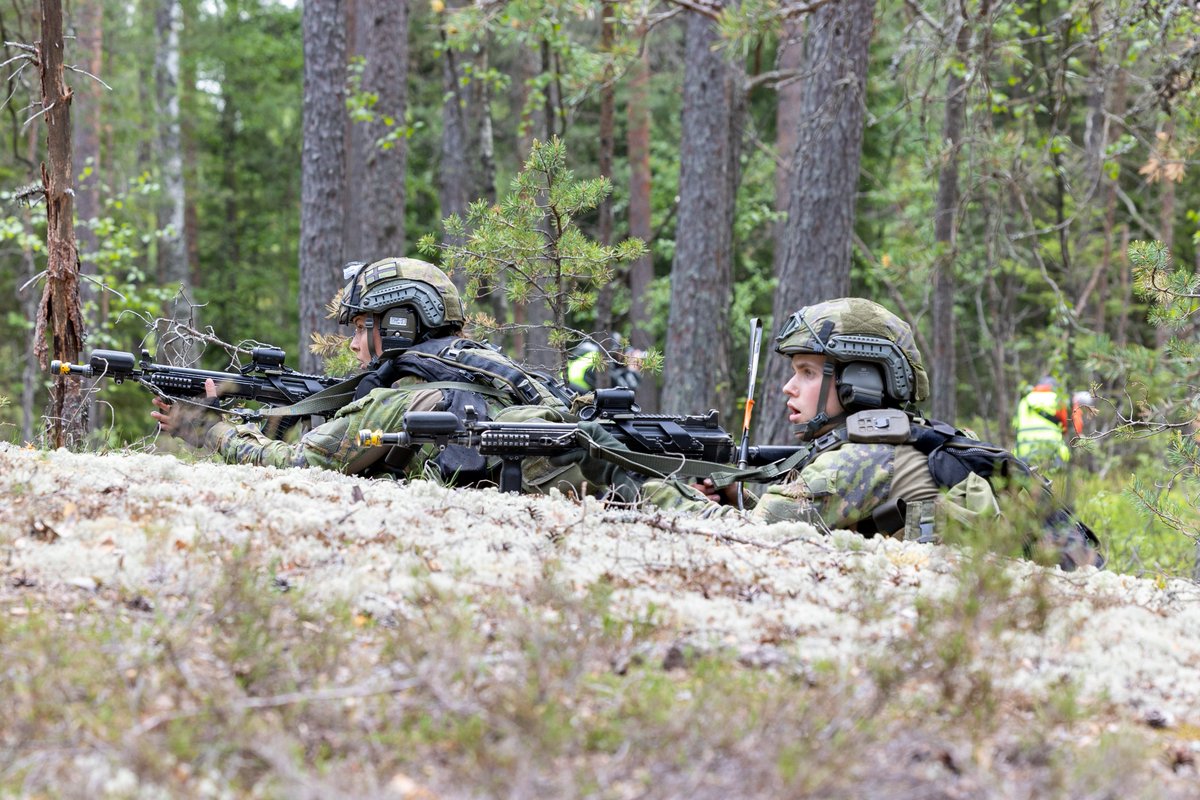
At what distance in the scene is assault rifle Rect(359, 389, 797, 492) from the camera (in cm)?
562

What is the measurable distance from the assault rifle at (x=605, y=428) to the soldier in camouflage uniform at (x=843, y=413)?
0.37 m

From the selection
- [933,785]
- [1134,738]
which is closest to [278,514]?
[933,785]

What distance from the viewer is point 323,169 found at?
11.4 meters

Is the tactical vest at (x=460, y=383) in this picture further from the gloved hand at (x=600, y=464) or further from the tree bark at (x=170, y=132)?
the tree bark at (x=170, y=132)

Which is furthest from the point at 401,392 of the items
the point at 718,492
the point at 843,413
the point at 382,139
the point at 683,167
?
the point at 683,167

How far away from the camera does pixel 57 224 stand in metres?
7.29

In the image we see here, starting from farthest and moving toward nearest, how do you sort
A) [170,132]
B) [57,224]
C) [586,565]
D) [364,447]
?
[170,132] < [57,224] < [364,447] < [586,565]

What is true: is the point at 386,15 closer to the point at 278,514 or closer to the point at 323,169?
the point at 323,169

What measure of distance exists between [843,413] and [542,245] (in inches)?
114

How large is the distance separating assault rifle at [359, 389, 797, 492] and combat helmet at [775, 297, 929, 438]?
809 millimetres

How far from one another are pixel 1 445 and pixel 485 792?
461cm

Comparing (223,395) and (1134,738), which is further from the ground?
(223,395)

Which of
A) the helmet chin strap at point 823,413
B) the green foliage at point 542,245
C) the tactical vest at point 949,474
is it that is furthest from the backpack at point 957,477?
the green foliage at point 542,245

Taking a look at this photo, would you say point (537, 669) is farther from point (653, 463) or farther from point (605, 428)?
point (605, 428)
